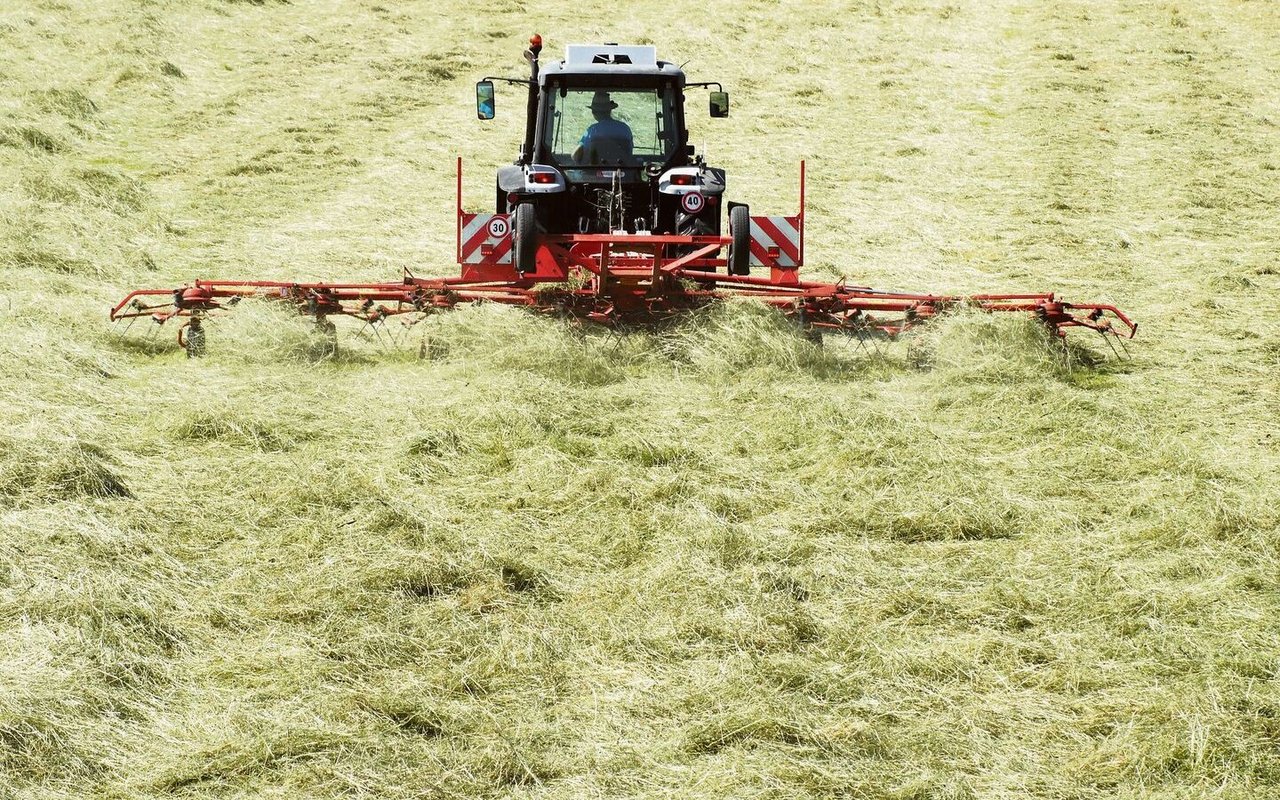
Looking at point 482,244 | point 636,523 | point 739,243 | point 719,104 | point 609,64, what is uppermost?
point 609,64

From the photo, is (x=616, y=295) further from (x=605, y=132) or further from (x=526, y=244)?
(x=605, y=132)

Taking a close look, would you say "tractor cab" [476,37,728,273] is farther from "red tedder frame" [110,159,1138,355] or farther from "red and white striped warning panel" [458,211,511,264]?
"red tedder frame" [110,159,1138,355]

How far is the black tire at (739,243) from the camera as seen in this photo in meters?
7.93

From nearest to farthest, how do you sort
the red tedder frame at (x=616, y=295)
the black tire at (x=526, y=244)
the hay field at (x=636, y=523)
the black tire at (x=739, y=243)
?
the hay field at (x=636, y=523) → the red tedder frame at (x=616, y=295) → the black tire at (x=526, y=244) → the black tire at (x=739, y=243)

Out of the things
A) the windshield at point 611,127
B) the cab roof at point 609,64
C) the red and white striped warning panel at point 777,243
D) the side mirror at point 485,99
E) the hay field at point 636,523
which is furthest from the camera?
the windshield at point 611,127

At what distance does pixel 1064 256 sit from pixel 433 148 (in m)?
6.66

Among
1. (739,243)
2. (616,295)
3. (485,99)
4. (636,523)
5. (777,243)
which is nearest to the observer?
(636,523)

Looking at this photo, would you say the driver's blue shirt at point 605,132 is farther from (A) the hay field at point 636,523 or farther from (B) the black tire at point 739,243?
(A) the hay field at point 636,523

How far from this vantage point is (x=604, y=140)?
8.77 m

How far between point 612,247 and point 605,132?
1.18 meters

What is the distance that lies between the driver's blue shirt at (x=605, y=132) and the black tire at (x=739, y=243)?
4.08ft

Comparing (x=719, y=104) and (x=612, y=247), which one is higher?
(x=719, y=104)

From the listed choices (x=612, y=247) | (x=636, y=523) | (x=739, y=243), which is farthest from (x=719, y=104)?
(x=636, y=523)

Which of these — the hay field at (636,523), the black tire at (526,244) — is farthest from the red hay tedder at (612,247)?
the hay field at (636,523)
